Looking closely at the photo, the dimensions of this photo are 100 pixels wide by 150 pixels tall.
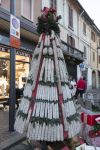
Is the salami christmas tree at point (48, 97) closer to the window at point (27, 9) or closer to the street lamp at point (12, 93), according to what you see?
the street lamp at point (12, 93)

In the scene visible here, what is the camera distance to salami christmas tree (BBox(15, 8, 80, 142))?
531 cm

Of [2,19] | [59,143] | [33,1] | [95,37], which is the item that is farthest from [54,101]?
[95,37]

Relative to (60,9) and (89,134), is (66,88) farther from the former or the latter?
(60,9)

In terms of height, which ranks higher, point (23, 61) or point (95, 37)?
point (95, 37)

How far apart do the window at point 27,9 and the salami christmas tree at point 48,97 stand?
12753mm

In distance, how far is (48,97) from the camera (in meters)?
5.41

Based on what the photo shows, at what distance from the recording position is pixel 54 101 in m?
5.41

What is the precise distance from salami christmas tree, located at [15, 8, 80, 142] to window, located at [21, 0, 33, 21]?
41.8ft

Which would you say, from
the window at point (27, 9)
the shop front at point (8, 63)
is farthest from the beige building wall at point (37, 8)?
the shop front at point (8, 63)

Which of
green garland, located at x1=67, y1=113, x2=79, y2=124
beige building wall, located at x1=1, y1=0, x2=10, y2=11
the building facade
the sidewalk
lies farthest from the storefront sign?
beige building wall, located at x1=1, y1=0, x2=10, y2=11

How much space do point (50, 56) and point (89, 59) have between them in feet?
119

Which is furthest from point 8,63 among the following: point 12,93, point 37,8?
point 12,93

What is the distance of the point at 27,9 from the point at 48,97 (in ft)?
47.6

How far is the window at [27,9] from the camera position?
18469 millimetres
